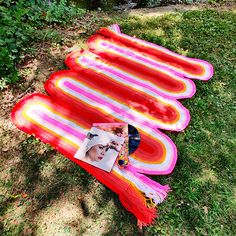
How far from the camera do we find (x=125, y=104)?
9.96ft

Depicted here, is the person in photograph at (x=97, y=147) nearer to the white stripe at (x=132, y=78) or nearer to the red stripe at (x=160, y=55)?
the white stripe at (x=132, y=78)

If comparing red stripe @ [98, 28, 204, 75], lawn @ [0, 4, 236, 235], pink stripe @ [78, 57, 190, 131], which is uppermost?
red stripe @ [98, 28, 204, 75]

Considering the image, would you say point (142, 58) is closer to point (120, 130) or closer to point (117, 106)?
point (117, 106)

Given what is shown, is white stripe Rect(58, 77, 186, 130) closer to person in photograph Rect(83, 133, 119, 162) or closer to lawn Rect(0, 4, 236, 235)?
lawn Rect(0, 4, 236, 235)

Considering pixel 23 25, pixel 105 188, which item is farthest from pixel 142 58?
pixel 105 188

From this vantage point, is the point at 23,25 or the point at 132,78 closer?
the point at 132,78

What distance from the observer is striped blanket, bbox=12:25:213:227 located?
245 cm

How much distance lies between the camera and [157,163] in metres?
2.55

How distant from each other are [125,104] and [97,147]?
24.8 inches

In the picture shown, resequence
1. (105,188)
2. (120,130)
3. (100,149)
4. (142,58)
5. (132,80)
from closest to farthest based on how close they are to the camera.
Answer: (105,188) < (100,149) < (120,130) < (132,80) < (142,58)

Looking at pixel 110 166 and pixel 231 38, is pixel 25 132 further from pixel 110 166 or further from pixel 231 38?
pixel 231 38

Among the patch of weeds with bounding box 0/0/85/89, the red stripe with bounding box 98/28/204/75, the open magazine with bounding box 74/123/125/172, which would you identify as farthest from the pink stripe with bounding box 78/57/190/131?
the patch of weeds with bounding box 0/0/85/89

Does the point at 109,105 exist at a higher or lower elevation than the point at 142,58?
lower

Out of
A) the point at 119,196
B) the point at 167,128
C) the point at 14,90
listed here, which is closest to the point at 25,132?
the point at 14,90
